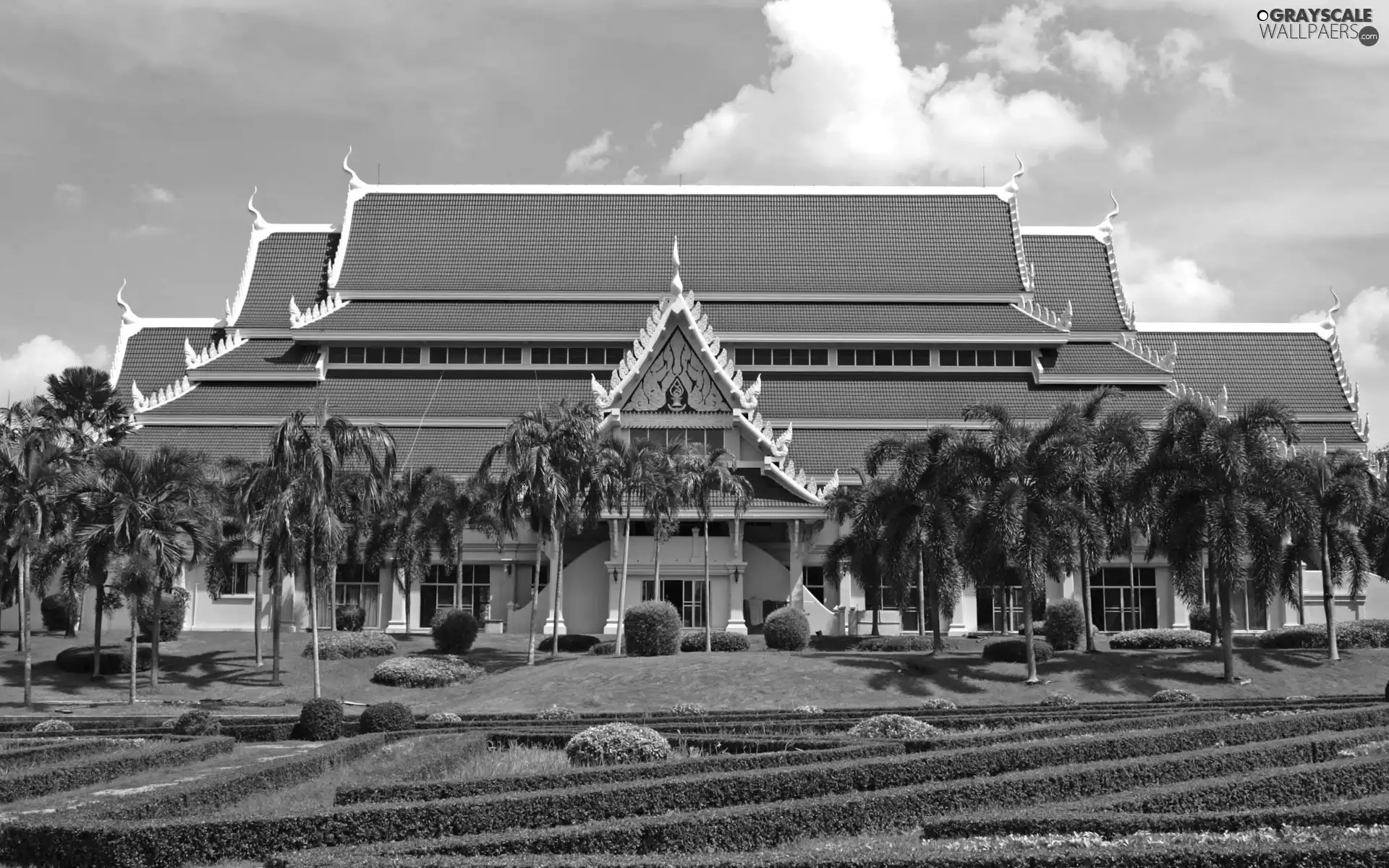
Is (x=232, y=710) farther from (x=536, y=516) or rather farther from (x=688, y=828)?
(x=688, y=828)

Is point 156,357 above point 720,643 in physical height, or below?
above

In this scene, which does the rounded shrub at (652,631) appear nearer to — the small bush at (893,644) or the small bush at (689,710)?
the small bush at (893,644)

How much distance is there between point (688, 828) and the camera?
18969 mm

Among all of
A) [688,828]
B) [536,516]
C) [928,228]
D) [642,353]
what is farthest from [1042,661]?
[928,228]

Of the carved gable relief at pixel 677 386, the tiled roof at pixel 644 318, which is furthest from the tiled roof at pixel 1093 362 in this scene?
the carved gable relief at pixel 677 386

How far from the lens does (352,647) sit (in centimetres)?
5266

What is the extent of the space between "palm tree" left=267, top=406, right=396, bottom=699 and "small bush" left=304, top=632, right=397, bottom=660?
190 inches

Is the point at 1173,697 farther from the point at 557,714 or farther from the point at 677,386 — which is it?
the point at 677,386

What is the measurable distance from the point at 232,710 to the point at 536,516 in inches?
505

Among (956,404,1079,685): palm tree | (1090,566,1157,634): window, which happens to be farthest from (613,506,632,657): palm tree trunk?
(1090,566,1157,634): window

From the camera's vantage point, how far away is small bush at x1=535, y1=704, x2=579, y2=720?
1422 inches

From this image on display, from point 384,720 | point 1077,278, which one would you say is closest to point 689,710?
point 384,720

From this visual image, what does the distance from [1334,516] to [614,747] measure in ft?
96.3

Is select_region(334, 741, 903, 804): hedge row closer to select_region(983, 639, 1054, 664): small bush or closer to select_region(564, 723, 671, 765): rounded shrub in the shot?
Result: select_region(564, 723, 671, 765): rounded shrub
